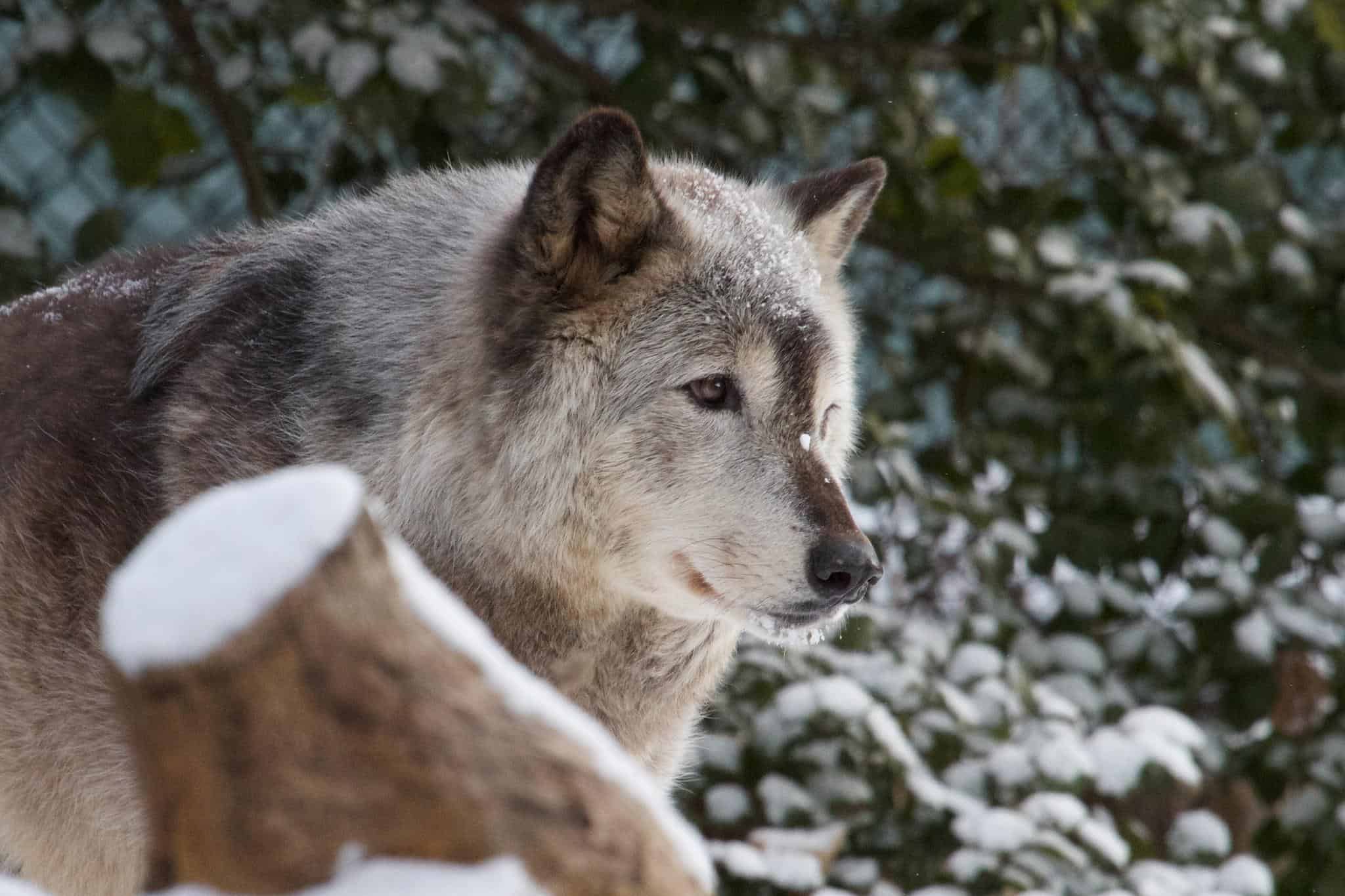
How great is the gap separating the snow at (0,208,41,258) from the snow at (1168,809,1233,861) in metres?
3.52

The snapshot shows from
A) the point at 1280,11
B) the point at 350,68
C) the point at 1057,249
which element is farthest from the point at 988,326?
the point at 350,68

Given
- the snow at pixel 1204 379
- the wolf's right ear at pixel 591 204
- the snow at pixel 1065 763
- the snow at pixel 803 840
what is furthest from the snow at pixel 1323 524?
the wolf's right ear at pixel 591 204

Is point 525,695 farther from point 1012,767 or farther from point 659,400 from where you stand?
point 1012,767

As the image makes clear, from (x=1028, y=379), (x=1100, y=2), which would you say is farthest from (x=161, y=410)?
(x=1028, y=379)

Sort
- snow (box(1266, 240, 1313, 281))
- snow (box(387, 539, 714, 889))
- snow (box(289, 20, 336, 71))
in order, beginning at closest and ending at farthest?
1. snow (box(387, 539, 714, 889))
2. snow (box(289, 20, 336, 71))
3. snow (box(1266, 240, 1313, 281))

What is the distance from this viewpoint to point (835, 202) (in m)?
2.92

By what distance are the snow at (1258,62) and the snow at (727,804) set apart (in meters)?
2.82

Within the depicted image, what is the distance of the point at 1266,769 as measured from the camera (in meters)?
4.51

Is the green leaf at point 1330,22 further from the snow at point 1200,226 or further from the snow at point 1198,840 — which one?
the snow at point 1198,840

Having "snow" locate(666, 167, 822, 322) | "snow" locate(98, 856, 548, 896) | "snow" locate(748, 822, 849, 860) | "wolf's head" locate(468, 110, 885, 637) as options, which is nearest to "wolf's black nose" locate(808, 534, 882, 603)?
"wolf's head" locate(468, 110, 885, 637)

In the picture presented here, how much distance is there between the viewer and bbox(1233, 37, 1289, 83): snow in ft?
15.6

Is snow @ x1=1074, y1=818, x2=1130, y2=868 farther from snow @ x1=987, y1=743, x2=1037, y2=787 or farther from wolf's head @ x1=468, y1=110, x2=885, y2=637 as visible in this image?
wolf's head @ x1=468, y1=110, x2=885, y2=637

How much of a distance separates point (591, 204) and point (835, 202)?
0.65m

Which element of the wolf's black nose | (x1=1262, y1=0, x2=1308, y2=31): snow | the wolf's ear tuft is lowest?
(x1=1262, y1=0, x2=1308, y2=31): snow
